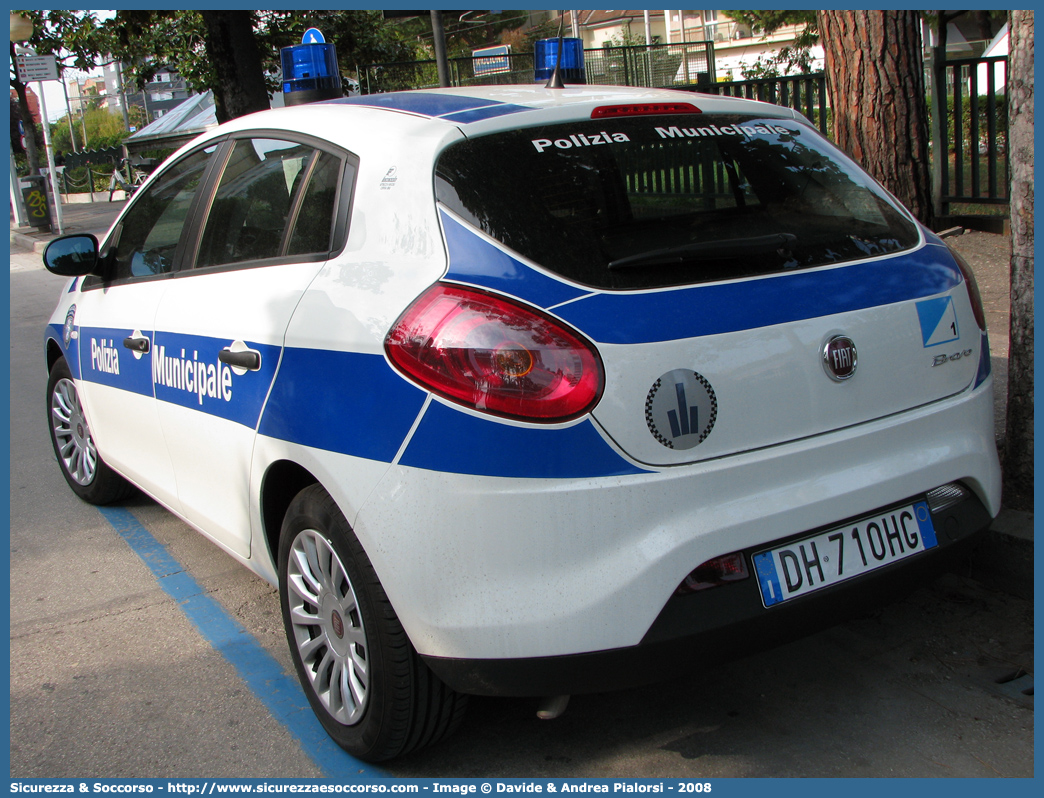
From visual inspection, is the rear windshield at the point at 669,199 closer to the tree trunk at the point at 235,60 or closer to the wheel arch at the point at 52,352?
the wheel arch at the point at 52,352

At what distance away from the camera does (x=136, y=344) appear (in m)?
3.57

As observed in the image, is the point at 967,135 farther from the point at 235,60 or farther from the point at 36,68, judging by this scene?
the point at 36,68

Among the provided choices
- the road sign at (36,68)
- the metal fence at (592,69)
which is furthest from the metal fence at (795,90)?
the road sign at (36,68)

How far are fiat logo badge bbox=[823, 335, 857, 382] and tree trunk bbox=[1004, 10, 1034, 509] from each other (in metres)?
1.39

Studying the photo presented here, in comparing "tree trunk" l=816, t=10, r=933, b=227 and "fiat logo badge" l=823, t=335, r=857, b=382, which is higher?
"tree trunk" l=816, t=10, r=933, b=227

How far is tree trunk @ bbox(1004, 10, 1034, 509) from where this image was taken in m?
3.25

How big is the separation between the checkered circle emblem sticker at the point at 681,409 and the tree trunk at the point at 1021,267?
1793 millimetres

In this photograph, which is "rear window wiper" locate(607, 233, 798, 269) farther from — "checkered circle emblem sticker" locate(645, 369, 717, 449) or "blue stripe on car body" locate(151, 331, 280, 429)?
"blue stripe on car body" locate(151, 331, 280, 429)

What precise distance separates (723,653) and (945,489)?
78 centimetres

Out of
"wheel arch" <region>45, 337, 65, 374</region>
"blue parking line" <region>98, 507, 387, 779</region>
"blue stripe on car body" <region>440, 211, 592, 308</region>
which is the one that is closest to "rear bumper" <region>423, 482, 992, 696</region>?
"blue parking line" <region>98, 507, 387, 779</region>

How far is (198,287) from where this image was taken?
3195 millimetres

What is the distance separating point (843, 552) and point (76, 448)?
3.84m

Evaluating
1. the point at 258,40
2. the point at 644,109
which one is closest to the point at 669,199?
the point at 644,109

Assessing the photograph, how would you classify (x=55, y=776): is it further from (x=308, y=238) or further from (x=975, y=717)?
(x=975, y=717)
